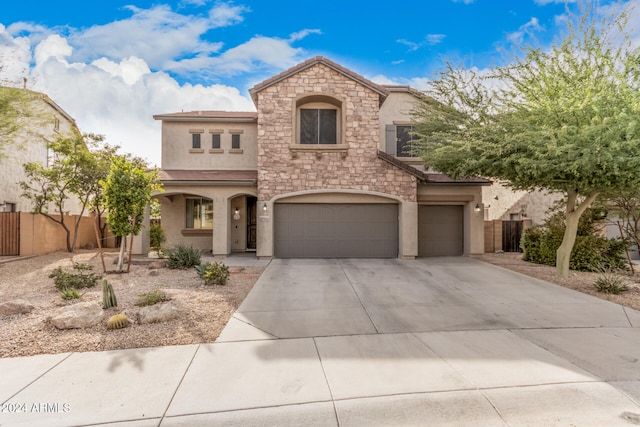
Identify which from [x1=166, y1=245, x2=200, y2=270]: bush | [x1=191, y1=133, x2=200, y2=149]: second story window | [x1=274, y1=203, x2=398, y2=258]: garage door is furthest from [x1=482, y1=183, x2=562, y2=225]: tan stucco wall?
[x1=166, y1=245, x2=200, y2=270]: bush

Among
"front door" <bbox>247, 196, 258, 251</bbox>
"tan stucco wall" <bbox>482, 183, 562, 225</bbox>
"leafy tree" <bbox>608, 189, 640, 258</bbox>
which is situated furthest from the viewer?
"tan stucco wall" <bbox>482, 183, 562, 225</bbox>

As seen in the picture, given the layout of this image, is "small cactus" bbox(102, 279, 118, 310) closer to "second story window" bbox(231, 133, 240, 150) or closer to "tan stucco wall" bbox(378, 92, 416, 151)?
"second story window" bbox(231, 133, 240, 150)

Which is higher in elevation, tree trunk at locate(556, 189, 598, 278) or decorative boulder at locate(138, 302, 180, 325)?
tree trunk at locate(556, 189, 598, 278)

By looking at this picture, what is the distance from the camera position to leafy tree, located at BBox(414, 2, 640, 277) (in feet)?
24.6

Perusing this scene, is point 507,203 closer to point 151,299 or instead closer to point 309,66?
point 309,66

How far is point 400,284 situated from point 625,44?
26.8 ft

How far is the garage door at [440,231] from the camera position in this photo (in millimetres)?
14727

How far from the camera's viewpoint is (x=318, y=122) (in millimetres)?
14148

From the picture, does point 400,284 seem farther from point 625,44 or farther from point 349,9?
point 349,9

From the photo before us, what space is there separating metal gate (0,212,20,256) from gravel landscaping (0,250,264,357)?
9.01 feet

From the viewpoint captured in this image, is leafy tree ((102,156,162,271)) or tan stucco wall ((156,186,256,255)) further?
tan stucco wall ((156,186,256,255))

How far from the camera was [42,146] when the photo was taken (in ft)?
58.9

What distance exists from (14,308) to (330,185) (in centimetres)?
995

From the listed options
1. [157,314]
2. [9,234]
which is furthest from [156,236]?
[157,314]
